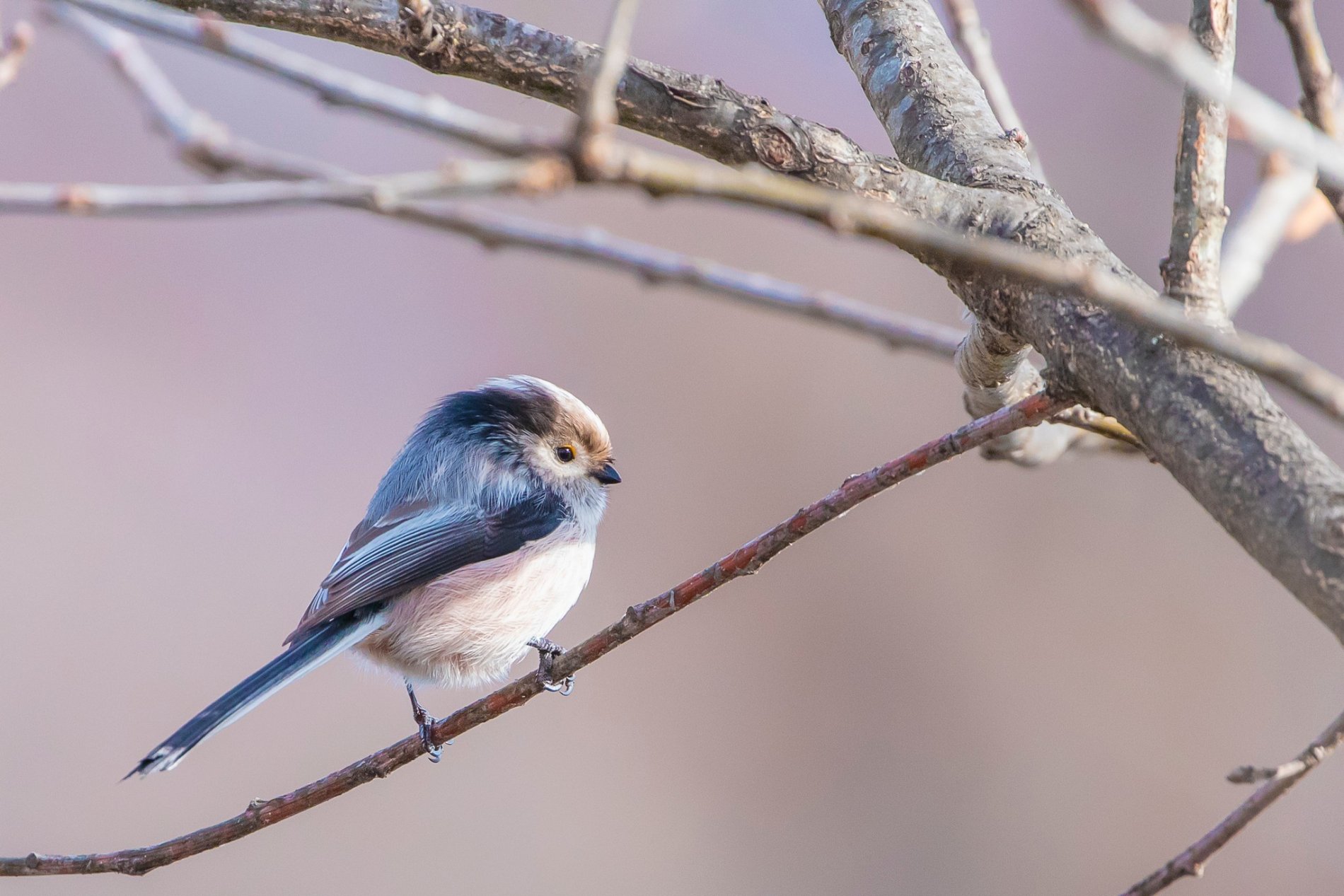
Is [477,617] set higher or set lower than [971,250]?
higher

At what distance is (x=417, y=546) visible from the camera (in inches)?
78.0

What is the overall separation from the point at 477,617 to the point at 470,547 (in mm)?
157

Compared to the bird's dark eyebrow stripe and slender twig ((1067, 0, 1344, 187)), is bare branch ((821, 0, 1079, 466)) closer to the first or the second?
slender twig ((1067, 0, 1344, 187))

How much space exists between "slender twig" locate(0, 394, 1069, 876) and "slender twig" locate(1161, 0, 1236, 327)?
12 cm

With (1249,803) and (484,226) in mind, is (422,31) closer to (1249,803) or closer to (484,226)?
(484,226)

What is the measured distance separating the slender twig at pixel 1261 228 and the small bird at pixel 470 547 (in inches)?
47.1

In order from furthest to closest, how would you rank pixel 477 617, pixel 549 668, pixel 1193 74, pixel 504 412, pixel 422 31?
pixel 504 412 < pixel 477 617 < pixel 549 668 < pixel 422 31 < pixel 1193 74

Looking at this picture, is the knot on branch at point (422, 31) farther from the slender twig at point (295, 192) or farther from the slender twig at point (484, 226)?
the slender twig at point (295, 192)

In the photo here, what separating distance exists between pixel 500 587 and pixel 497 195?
150 cm

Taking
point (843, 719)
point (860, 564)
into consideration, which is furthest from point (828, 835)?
point (860, 564)

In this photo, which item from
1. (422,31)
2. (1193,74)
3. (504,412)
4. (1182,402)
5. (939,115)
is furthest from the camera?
(504,412)

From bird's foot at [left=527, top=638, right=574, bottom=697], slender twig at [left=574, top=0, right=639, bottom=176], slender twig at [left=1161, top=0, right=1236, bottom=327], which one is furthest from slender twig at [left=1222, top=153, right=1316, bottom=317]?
slender twig at [left=574, top=0, right=639, bottom=176]

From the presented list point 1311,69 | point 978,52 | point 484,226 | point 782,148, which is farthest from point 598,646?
point 978,52

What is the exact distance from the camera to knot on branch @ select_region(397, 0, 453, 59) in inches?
36.2
